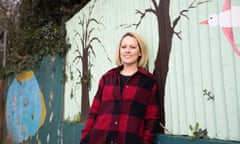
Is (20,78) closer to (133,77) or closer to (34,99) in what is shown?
(34,99)

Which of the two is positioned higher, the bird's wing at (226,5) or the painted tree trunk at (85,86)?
the bird's wing at (226,5)

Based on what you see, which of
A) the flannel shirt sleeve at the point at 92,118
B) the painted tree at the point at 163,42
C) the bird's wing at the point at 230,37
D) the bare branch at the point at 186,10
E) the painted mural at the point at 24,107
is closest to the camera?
the bird's wing at the point at 230,37

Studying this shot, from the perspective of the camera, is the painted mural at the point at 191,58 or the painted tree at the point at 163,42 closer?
the painted mural at the point at 191,58

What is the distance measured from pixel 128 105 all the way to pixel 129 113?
0.07m

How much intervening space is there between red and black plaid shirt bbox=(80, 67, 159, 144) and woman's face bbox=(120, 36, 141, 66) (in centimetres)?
15

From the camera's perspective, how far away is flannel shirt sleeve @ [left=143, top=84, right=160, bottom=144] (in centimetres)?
249

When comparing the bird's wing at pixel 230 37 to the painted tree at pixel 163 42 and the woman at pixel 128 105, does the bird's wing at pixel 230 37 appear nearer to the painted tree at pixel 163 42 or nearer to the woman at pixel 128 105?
the painted tree at pixel 163 42

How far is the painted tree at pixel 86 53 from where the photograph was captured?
4.21 meters

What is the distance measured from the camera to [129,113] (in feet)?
8.34

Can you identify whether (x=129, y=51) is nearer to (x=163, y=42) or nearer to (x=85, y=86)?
(x=163, y=42)

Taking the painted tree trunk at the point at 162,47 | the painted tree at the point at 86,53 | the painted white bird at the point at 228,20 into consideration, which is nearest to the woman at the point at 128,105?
the painted tree trunk at the point at 162,47

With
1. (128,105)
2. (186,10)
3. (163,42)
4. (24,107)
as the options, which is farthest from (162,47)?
(24,107)

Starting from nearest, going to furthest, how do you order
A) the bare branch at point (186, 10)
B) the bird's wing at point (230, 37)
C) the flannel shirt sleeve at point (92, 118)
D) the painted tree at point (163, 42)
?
the bird's wing at point (230, 37) → the bare branch at point (186, 10) → the painted tree at point (163, 42) → the flannel shirt sleeve at point (92, 118)

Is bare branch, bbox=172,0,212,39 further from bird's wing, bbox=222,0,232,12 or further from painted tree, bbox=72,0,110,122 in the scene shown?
painted tree, bbox=72,0,110,122
